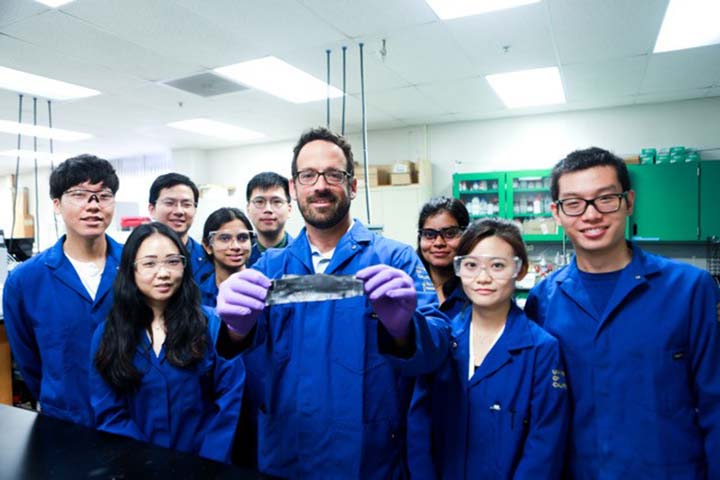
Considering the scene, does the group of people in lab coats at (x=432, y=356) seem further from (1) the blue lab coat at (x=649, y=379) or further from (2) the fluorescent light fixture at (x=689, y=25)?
(2) the fluorescent light fixture at (x=689, y=25)

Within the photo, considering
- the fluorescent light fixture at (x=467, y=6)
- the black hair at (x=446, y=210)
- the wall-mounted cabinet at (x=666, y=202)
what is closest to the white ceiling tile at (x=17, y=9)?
the fluorescent light fixture at (x=467, y=6)

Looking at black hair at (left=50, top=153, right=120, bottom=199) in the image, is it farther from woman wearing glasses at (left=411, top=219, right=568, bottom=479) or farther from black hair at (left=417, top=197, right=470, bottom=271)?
woman wearing glasses at (left=411, top=219, right=568, bottom=479)

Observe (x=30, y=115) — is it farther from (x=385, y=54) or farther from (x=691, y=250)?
(x=691, y=250)

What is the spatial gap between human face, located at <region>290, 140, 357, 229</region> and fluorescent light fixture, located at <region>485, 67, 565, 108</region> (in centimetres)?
349

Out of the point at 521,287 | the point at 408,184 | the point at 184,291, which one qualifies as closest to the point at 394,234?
the point at 408,184

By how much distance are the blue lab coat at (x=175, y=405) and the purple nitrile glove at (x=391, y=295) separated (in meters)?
0.67

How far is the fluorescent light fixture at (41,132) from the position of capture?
5.92 m

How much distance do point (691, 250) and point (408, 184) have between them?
3359mm

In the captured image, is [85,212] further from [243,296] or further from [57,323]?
[243,296]

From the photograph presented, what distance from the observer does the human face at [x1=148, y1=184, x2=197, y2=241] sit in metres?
2.41

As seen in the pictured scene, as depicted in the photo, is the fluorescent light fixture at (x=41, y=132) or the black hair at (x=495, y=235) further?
the fluorescent light fixture at (x=41, y=132)

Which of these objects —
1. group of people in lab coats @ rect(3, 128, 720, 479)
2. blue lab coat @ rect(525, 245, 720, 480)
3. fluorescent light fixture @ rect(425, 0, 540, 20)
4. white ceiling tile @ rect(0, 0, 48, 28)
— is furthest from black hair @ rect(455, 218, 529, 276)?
white ceiling tile @ rect(0, 0, 48, 28)

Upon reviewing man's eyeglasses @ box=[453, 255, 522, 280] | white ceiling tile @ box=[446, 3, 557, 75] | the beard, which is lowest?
man's eyeglasses @ box=[453, 255, 522, 280]

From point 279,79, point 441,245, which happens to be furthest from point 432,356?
point 279,79
